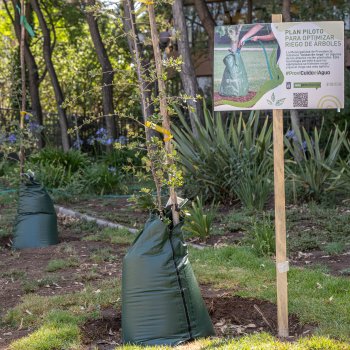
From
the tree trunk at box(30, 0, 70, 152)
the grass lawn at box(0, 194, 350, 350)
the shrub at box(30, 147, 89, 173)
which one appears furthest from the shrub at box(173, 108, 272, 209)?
the tree trunk at box(30, 0, 70, 152)

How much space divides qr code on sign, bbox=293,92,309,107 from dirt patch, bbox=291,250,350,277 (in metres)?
Result: 2.31

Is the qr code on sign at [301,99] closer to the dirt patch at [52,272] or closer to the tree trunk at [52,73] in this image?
the dirt patch at [52,272]

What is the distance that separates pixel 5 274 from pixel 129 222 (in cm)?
313

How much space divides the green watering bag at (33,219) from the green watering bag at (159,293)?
12.4 feet

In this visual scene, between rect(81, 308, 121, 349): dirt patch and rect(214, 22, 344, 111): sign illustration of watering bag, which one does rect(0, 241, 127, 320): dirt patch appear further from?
rect(214, 22, 344, 111): sign illustration of watering bag

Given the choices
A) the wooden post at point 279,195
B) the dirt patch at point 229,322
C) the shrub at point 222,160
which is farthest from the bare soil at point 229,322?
the shrub at point 222,160

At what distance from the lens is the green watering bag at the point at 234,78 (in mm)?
4914

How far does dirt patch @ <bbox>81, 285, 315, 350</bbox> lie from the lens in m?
5.05

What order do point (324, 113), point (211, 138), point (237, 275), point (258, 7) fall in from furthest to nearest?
point (258, 7)
point (324, 113)
point (211, 138)
point (237, 275)

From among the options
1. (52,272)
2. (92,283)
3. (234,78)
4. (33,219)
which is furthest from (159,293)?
(33,219)

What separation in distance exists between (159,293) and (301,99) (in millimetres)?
1536

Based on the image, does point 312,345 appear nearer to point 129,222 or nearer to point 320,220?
point 320,220

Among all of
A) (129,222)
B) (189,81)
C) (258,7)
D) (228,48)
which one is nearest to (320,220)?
(129,222)

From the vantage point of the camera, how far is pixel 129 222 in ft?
32.8
